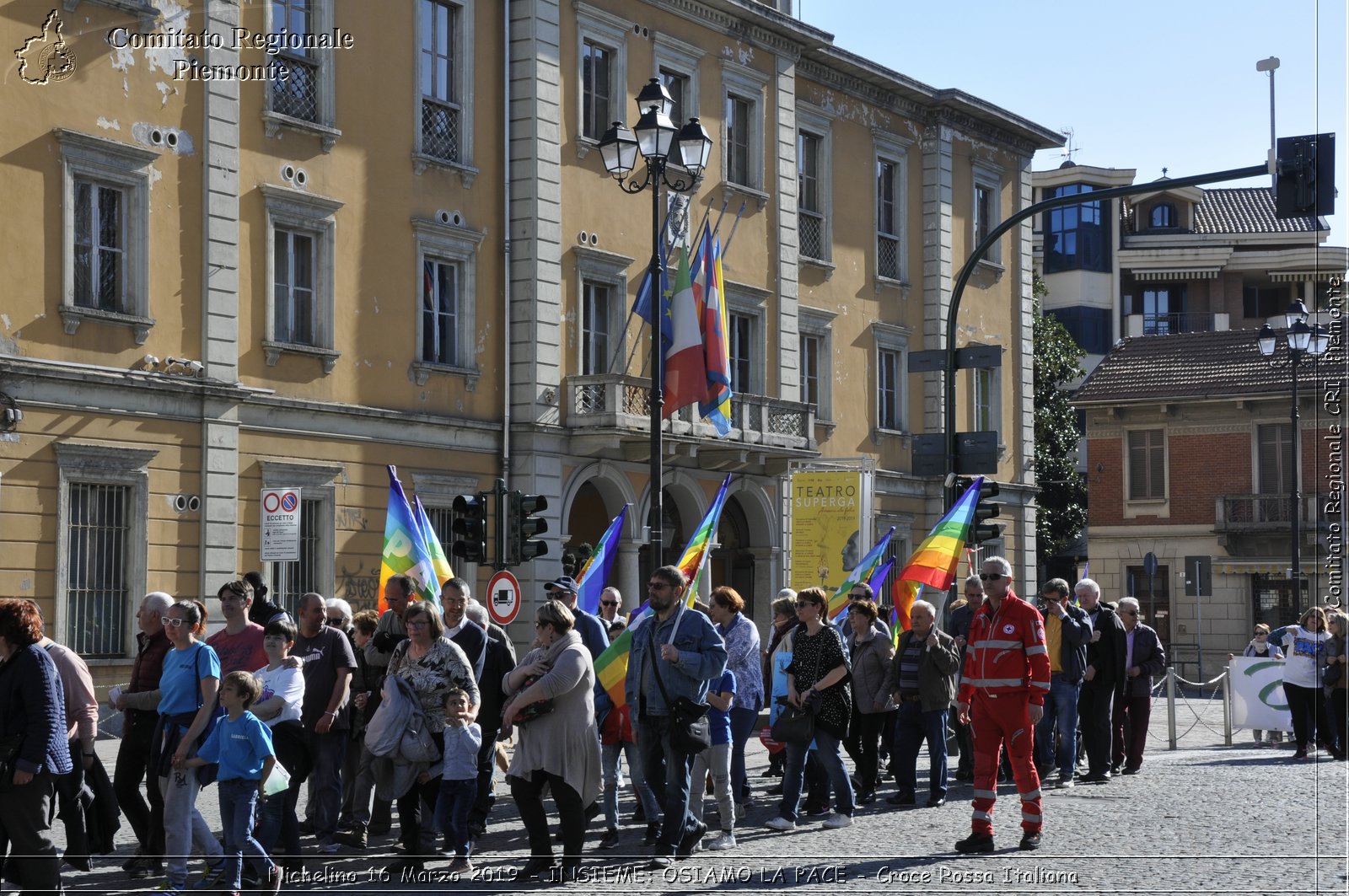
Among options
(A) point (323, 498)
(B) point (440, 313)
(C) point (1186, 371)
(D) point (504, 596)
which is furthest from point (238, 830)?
(C) point (1186, 371)

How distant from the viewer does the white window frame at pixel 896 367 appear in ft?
129

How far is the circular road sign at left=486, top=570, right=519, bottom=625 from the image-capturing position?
20.9 metres

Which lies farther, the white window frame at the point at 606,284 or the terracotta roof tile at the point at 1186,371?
the terracotta roof tile at the point at 1186,371

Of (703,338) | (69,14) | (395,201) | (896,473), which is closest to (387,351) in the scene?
(395,201)

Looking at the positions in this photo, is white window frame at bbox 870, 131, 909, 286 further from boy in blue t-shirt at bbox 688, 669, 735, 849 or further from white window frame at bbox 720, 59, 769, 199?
boy in blue t-shirt at bbox 688, 669, 735, 849

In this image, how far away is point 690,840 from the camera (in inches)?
500

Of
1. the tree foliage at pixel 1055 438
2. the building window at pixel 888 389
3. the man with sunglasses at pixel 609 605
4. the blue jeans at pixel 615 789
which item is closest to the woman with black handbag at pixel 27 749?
the blue jeans at pixel 615 789

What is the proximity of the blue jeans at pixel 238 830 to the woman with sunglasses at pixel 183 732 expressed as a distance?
0.35m

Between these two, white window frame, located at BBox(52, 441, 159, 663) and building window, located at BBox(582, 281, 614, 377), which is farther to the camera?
building window, located at BBox(582, 281, 614, 377)

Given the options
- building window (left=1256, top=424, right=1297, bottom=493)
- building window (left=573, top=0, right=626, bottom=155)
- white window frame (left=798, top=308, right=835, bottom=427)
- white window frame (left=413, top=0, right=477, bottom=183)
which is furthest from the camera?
building window (left=1256, top=424, right=1297, bottom=493)

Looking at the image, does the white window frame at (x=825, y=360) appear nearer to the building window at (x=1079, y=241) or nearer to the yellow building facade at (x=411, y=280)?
the yellow building facade at (x=411, y=280)

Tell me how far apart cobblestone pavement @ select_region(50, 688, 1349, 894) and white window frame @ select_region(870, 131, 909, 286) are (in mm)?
22499

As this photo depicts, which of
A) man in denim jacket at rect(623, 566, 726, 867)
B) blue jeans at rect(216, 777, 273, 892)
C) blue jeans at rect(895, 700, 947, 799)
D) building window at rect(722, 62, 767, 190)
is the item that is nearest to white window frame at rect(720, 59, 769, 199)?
building window at rect(722, 62, 767, 190)

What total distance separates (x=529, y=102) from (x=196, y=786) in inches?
787
